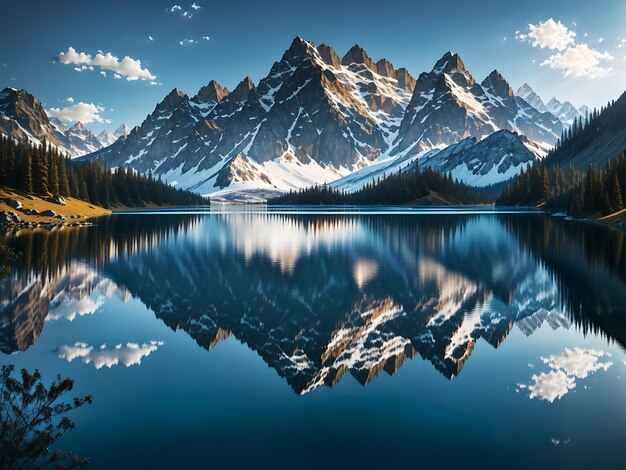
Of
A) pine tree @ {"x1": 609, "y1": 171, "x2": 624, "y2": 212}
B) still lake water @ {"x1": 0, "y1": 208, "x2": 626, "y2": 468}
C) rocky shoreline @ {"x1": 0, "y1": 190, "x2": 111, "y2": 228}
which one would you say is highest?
pine tree @ {"x1": 609, "y1": 171, "x2": 624, "y2": 212}

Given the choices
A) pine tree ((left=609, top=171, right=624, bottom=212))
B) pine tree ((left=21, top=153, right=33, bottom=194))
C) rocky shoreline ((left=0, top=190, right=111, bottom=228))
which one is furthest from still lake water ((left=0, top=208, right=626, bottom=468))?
pine tree ((left=21, top=153, right=33, bottom=194))

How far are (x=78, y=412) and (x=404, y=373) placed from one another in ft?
31.9

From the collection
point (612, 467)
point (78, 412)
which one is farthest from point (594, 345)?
point (78, 412)

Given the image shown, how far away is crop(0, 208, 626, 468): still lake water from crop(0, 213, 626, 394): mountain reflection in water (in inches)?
5.9

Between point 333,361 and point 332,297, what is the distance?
12018mm

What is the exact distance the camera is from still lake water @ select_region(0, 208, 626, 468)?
12.0m

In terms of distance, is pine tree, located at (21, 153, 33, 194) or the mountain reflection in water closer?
the mountain reflection in water

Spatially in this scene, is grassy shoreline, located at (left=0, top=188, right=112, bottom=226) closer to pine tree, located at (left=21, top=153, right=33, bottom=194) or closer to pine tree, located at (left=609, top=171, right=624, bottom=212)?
pine tree, located at (left=21, top=153, right=33, bottom=194)

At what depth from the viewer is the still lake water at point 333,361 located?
11977 mm

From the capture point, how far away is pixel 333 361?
1825cm

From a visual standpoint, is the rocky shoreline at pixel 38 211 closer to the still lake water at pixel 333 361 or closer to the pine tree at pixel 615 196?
the still lake water at pixel 333 361

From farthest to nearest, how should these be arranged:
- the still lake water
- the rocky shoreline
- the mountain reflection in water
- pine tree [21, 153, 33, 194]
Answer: pine tree [21, 153, 33, 194], the rocky shoreline, the mountain reflection in water, the still lake water

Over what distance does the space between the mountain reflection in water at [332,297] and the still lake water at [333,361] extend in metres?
0.15

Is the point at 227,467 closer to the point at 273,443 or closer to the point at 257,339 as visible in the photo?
the point at 273,443
